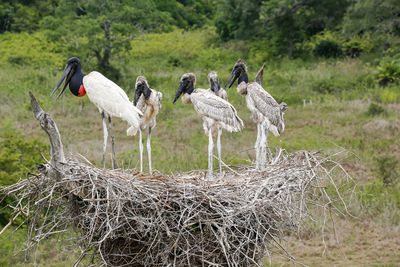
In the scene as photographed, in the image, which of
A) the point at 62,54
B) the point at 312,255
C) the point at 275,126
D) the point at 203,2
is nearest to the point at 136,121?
the point at 275,126

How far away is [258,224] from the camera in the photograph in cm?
822

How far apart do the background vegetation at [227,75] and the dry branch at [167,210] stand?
4.75m

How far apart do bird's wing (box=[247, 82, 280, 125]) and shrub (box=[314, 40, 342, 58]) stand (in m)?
20.8

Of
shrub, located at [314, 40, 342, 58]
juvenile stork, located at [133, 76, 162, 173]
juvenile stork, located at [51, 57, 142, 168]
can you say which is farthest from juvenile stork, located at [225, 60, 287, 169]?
shrub, located at [314, 40, 342, 58]

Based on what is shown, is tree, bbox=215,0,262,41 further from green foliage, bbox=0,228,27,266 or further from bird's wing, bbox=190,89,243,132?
bird's wing, bbox=190,89,243,132

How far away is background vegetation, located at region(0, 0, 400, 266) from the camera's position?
16188 millimetres

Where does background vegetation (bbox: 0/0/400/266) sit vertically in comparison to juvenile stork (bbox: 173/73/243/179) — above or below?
below

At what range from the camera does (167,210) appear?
770 cm

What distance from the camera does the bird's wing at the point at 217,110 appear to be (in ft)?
31.5

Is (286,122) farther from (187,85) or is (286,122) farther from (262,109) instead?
(187,85)

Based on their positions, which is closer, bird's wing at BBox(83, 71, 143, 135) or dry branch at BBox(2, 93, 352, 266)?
dry branch at BBox(2, 93, 352, 266)

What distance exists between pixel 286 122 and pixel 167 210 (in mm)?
14415

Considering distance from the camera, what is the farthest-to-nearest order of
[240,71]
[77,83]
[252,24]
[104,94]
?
[252,24]
[240,71]
[77,83]
[104,94]

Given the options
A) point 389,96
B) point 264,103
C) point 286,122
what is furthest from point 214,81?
point 389,96
